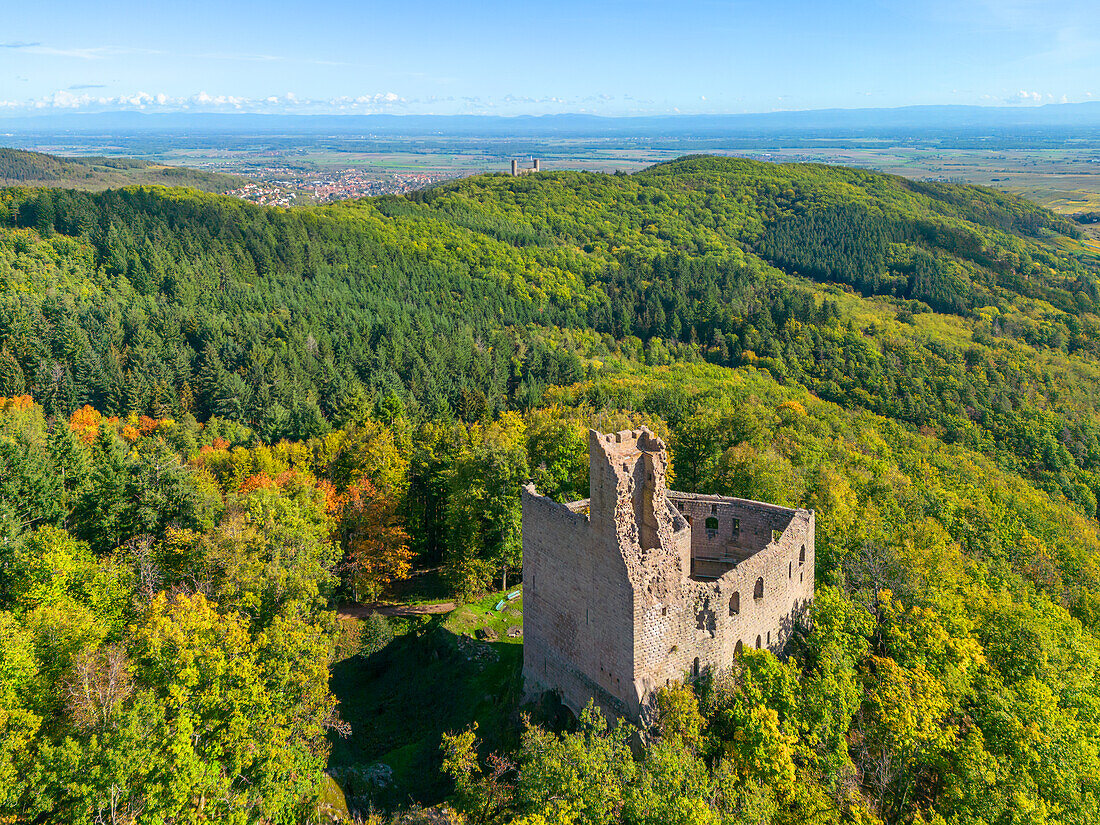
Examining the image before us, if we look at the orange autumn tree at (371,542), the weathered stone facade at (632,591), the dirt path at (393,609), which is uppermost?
the weathered stone facade at (632,591)

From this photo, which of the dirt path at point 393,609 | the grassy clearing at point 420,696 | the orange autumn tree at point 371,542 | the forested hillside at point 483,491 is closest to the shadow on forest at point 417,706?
the grassy clearing at point 420,696

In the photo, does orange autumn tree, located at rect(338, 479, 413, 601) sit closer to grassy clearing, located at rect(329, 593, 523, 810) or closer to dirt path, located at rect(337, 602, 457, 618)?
dirt path, located at rect(337, 602, 457, 618)

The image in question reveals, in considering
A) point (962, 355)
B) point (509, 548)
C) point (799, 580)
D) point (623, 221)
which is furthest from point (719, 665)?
point (623, 221)

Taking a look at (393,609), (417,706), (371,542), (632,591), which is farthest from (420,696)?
(632,591)

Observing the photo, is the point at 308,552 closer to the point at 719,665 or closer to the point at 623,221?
the point at 719,665

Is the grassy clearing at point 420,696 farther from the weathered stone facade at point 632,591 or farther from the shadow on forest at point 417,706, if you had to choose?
the weathered stone facade at point 632,591

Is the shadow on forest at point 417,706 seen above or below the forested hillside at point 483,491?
below
